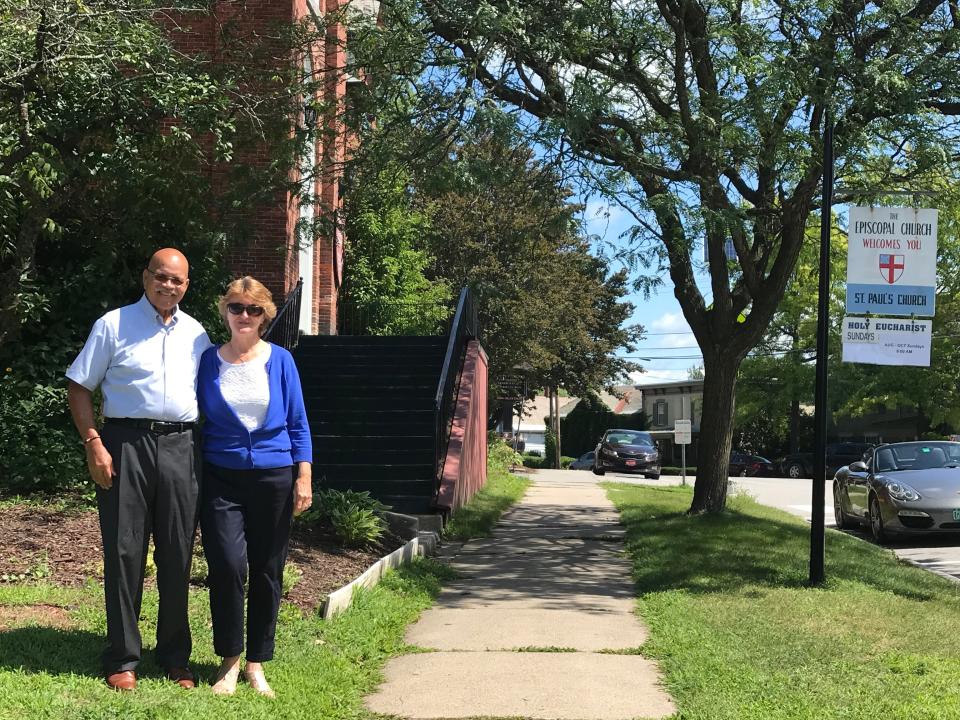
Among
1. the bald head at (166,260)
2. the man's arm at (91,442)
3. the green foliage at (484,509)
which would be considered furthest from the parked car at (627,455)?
the man's arm at (91,442)

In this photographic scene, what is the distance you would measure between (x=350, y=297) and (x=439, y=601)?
14892 mm

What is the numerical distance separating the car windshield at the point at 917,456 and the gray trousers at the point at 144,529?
11684 millimetres

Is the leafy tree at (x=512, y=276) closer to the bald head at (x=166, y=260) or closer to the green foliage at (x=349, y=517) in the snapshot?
the green foliage at (x=349, y=517)

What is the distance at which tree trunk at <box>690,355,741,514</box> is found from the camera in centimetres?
1347

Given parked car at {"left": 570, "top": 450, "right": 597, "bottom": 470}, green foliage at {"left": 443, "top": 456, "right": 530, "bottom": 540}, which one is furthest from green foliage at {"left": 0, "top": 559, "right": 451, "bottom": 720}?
parked car at {"left": 570, "top": 450, "right": 597, "bottom": 470}

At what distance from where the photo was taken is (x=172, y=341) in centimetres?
482

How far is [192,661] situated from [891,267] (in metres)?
6.61

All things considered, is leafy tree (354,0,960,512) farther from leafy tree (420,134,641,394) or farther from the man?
leafy tree (420,134,641,394)

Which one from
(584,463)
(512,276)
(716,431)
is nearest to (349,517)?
(716,431)

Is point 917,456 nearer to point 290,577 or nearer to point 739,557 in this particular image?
point 739,557

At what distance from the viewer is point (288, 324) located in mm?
14773

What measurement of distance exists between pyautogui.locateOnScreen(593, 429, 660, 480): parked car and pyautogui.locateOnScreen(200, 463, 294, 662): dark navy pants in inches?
1298

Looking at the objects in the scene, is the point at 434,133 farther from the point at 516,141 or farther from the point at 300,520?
the point at 300,520

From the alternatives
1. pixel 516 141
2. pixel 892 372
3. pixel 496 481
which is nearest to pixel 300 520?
pixel 516 141
